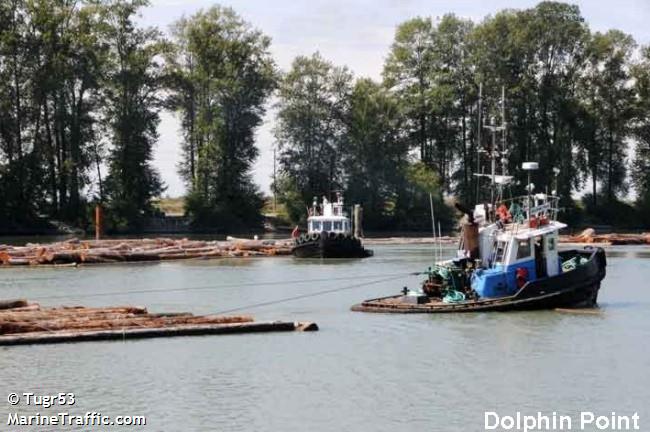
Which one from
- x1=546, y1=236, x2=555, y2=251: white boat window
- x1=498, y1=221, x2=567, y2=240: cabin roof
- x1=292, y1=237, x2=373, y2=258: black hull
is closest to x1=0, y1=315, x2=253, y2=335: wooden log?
x1=498, y1=221, x2=567, y2=240: cabin roof

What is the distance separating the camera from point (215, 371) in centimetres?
2917

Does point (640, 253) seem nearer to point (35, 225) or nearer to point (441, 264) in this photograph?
A: point (441, 264)

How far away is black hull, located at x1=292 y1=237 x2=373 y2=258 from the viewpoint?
6881 cm

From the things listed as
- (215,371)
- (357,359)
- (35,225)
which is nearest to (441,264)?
(357,359)

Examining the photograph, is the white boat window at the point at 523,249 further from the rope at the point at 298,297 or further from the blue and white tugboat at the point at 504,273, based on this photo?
the rope at the point at 298,297

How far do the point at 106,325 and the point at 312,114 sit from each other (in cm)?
7466

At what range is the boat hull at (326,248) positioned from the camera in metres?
68.9

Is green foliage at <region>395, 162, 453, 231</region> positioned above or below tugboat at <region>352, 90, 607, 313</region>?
above

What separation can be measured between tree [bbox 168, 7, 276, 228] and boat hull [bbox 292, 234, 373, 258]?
33.4m

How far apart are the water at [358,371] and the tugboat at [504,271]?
0.56 metres

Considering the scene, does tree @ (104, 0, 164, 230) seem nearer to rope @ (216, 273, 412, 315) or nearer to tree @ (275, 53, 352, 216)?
tree @ (275, 53, 352, 216)

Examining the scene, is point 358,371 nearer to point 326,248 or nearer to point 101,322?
point 101,322

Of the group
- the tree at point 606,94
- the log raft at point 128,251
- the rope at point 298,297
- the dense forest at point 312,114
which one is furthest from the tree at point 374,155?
the rope at point 298,297

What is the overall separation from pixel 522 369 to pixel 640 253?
46.3 meters
